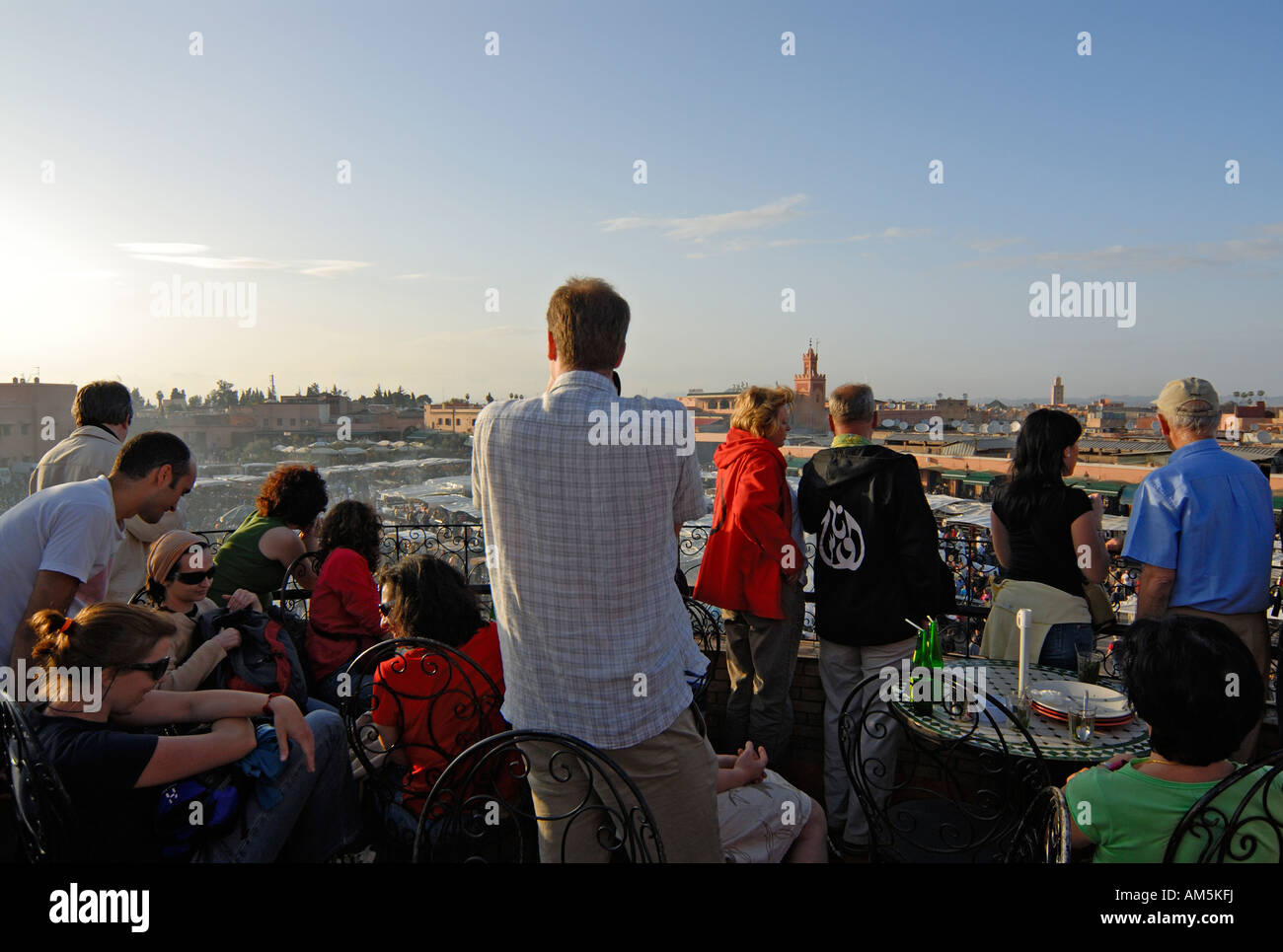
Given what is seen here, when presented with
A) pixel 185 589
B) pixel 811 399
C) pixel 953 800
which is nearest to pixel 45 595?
pixel 185 589

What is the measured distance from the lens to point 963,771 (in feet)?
11.2

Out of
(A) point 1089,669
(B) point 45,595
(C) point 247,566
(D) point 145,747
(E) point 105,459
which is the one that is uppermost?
(E) point 105,459

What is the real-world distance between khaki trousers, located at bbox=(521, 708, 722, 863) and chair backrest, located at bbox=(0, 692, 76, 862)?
1.05m

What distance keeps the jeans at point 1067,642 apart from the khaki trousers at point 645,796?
186cm

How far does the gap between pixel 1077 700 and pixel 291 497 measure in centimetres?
329

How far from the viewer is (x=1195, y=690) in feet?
5.00

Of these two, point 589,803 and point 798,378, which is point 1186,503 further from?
point 798,378

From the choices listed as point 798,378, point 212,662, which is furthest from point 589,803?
point 798,378

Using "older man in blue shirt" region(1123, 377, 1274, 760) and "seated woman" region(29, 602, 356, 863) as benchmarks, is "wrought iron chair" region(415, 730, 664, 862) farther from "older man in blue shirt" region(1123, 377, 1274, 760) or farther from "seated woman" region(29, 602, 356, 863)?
"older man in blue shirt" region(1123, 377, 1274, 760)

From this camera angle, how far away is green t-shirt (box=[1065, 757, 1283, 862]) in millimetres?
1508

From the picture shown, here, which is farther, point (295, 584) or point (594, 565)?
point (295, 584)

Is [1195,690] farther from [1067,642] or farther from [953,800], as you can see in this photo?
[1067,642]
